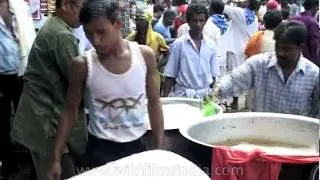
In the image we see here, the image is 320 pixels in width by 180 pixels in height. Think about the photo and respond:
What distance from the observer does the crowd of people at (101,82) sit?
2.15 m

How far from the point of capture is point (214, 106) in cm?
300

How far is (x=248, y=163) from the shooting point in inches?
88.8

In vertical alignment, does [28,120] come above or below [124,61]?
below

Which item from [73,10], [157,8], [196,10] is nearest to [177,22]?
[157,8]

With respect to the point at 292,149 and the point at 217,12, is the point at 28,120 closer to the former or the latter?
the point at 292,149

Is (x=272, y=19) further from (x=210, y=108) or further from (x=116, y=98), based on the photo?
(x=116, y=98)

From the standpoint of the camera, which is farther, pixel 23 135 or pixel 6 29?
pixel 6 29

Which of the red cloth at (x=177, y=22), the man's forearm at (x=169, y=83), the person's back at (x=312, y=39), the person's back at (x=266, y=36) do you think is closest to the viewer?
the man's forearm at (x=169, y=83)

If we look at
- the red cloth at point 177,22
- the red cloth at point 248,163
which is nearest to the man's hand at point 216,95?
the red cloth at point 248,163

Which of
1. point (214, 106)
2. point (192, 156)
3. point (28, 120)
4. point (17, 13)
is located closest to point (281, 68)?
point (214, 106)

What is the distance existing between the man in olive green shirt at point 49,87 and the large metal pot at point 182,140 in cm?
43

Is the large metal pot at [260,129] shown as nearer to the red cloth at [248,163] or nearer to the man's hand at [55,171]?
the red cloth at [248,163]

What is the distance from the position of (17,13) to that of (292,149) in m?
2.22

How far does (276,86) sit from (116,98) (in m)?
1.08
